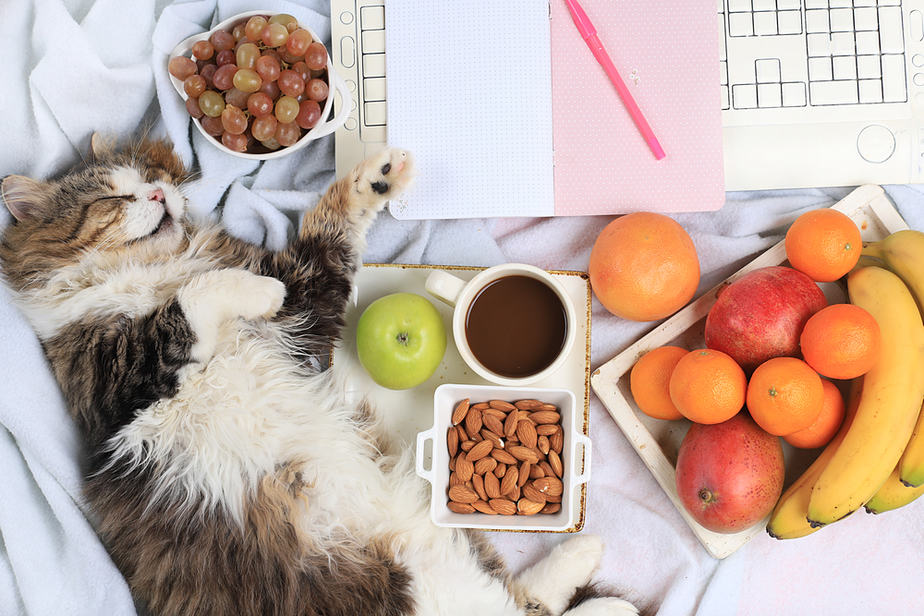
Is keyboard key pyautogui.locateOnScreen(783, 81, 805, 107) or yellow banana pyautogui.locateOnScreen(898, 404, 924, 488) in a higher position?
keyboard key pyautogui.locateOnScreen(783, 81, 805, 107)

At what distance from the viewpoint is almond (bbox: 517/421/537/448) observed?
0.98 meters

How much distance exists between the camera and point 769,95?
113 cm

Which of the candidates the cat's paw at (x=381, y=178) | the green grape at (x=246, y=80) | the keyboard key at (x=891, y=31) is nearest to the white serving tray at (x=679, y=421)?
the keyboard key at (x=891, y=31)

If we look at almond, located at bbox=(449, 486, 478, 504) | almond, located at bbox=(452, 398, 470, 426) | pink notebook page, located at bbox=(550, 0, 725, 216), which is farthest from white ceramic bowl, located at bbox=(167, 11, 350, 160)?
almond, located at bbox=(449, 486, 478, 504)

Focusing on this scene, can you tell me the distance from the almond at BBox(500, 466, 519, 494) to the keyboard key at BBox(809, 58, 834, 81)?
0.84 m

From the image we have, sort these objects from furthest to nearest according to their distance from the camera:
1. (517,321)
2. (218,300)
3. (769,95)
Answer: (769,95), (517,321), (218,300)

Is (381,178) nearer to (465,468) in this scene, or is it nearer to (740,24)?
(465,468)

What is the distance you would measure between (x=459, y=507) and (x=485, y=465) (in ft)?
0.25

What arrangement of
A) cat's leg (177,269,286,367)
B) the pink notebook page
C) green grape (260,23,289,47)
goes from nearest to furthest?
cat's leg (177,269,286,367) < green grape (260,23,289,47) < the pink notebook page

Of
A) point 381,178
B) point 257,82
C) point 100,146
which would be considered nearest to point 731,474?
point 381,178

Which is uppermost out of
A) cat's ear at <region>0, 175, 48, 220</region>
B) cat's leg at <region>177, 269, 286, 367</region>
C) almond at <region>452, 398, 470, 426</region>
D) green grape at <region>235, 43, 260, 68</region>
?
green grape at <region>235, 43, 260, 68</region>

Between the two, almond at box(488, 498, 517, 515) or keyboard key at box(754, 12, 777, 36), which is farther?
keyboard key at box(754, 12, 777, 36)

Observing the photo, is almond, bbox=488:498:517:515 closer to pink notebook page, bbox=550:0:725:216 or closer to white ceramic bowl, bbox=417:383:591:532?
white ceramic bowl, bbox=417:383:591:532

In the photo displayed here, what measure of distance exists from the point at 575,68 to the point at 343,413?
703mm
